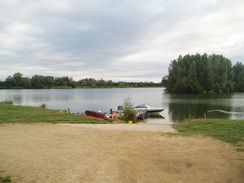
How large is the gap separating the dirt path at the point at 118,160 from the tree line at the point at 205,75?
6815cm

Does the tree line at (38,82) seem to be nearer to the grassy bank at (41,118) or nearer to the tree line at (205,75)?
the tree line at (205,75)

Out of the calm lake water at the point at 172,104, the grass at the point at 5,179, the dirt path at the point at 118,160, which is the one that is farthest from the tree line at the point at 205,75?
the grass at the point at 5,179

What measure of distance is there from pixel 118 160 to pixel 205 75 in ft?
249

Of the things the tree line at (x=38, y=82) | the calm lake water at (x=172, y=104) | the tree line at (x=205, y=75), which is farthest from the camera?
the tree line at (x=38, y=82)

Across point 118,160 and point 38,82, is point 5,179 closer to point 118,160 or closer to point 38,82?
point 118,160

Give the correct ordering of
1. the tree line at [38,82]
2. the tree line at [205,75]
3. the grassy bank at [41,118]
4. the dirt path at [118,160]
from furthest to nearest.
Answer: the tree line at [38,82] < the tree line at [205,75] < the grassy bank at [41,118] < the dirt path at [118,160]

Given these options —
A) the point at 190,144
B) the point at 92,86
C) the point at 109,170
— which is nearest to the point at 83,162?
the point at 109,170

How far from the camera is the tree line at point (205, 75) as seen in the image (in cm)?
7081

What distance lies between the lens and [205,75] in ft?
242

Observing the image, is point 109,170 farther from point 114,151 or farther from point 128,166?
point 114,151

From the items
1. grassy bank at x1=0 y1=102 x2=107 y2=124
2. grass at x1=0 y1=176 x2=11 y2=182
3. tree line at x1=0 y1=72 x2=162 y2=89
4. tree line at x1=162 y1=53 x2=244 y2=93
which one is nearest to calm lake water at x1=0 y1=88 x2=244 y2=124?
grassy bank at x1=0 y1=102 x2=107 y2=124

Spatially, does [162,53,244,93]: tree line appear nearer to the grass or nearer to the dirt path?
the dirt path

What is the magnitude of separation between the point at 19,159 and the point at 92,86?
16194cm

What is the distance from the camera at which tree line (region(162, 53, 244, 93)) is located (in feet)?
232
